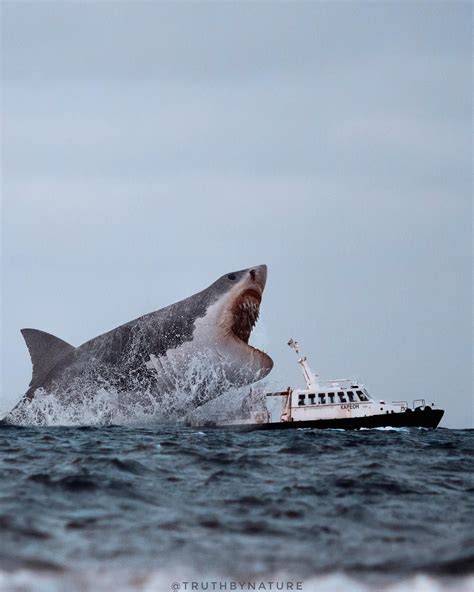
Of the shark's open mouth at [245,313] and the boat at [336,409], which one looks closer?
the shark's open mouth at [245,313]

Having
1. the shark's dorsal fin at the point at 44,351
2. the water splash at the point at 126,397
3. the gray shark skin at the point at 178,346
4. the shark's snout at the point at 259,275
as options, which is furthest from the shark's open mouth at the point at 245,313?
the shark's dorsal fin at the point at 44,351

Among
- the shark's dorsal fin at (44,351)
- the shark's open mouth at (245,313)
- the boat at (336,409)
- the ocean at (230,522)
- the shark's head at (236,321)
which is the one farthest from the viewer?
the boat at (336,409)

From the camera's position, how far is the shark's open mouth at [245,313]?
77.7ft

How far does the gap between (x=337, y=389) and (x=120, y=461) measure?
975 inches

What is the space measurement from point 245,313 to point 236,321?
1.30 ft

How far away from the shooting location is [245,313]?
23953mm

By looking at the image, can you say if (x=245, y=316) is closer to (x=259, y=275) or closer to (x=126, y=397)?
(x=259, y=275)

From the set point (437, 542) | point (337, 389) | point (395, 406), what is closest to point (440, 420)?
point (395, 406)

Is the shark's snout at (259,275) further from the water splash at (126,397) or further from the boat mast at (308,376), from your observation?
the boat mast at (308,376)

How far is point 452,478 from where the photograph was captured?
517 inches

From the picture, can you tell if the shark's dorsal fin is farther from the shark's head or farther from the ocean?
the ocean

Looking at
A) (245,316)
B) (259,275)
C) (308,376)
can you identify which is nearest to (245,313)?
(245,316)

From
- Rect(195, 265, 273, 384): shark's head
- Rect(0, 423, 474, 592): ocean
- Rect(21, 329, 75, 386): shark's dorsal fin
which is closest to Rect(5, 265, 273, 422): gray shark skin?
Rect(195, 265, 273, 384): shark's head

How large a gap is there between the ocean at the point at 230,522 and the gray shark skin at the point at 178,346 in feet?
26.4
